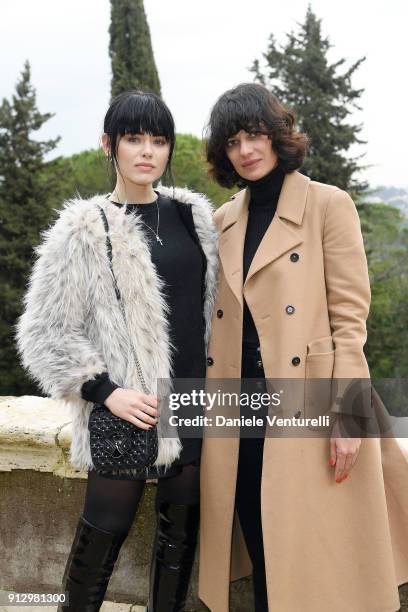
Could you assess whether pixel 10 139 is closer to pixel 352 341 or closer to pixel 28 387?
pixel 28 387

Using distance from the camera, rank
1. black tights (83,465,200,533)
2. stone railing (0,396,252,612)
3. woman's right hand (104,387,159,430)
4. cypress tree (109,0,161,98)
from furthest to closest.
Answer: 1. cypress tree (109,0,161,98)
2. stone railing (0,396,252,612)
3. black tights (83,465,200,533)
4. woman's right hand (104,387,159,430)

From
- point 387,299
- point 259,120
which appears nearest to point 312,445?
point 259,120

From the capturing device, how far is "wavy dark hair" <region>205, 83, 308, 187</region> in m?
2.08

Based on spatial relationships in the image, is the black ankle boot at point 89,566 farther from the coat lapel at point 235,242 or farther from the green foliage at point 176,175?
the green foliage at point 176,175

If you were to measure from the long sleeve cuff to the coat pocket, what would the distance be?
2.03 ft

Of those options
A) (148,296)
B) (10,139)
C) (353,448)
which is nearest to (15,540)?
(148,296)

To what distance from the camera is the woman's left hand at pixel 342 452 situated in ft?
6.27

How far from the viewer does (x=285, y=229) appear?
6.65ft

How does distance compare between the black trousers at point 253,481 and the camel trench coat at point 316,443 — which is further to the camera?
the black trousers at point 253,481

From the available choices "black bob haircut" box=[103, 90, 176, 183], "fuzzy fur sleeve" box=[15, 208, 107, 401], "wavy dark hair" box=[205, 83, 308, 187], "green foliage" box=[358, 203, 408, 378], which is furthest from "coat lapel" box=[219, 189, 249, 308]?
"green foliage" box=[358, 203, 408, 378]

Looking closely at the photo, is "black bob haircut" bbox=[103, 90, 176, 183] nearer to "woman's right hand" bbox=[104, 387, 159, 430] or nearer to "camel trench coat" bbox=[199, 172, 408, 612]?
"camel trench coat" bbox=[199, 172, 408, 612]

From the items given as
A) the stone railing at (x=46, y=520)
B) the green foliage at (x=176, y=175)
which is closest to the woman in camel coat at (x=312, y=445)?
the stone railing at (x=46, y=520)

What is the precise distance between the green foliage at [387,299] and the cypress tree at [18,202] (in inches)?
366

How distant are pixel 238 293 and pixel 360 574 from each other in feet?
3.33
